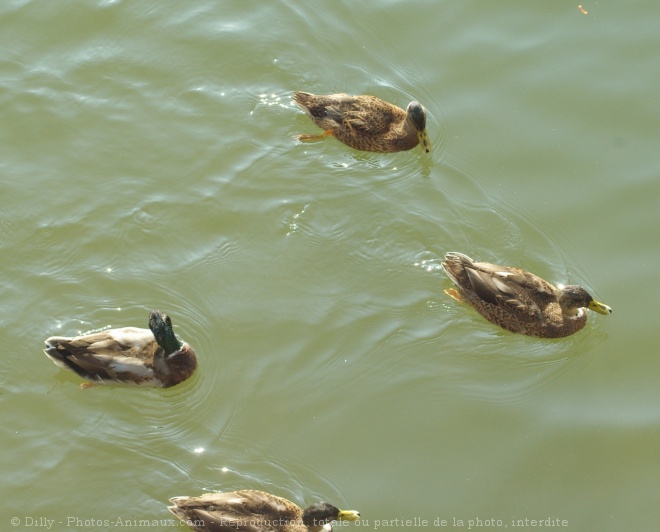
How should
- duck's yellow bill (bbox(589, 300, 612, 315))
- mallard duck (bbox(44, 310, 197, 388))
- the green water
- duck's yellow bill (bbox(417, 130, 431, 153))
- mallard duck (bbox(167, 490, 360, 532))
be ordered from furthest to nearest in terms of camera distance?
1. duck's yellow bill (bbox(417, 130, 431, 153))
2. duck's yellow bill (bbox(589, 300, 612, 315))
3. mallard duck (bbox(44, 310, 197, 388))
4. the green water
5. mallard duck (bbox(167, 490, 360, 532))

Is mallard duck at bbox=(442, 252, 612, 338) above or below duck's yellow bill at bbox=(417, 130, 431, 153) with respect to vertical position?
below

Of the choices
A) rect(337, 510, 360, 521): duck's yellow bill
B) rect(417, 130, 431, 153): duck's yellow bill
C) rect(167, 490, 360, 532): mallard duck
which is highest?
rect(417, 130, 431, 153): duck's yellow bill

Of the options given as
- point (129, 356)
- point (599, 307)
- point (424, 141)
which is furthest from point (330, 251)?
point (599, 307)

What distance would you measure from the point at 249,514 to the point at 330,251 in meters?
2.76

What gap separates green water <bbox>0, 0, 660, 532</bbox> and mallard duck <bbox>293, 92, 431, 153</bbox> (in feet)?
0.57

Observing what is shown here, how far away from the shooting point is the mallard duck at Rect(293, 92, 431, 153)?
9.76m

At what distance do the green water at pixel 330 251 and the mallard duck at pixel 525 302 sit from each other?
6.7 inches

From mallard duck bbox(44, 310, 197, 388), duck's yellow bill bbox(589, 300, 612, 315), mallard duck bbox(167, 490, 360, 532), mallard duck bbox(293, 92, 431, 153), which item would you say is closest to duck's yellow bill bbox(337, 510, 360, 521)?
mallard duck bbox(167, 490, 360, 532)

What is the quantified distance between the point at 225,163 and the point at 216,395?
2.63 meters

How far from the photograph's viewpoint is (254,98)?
33.5 feet

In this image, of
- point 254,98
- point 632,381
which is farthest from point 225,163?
point 632,381

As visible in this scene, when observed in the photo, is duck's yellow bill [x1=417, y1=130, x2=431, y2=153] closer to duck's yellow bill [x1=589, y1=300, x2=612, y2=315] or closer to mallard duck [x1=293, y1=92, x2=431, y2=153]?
mallard duck [x1=293, y1=92, x2=431, y2=153]

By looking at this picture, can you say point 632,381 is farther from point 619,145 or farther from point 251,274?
point 251,274

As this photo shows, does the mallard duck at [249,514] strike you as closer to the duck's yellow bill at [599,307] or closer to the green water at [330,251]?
the green water at [330,251]
